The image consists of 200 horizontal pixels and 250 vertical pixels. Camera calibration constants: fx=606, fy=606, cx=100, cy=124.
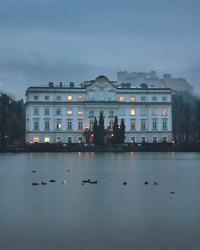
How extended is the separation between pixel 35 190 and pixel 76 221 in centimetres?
923

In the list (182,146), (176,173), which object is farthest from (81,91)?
(176,173)

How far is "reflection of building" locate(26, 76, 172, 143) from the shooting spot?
12356 centimetres

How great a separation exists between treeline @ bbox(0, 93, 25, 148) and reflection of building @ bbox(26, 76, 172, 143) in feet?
13.2

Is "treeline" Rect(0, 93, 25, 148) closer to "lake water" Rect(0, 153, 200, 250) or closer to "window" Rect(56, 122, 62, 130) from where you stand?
"window" Rect(56, 122, 62, 130)

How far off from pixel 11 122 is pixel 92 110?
1719 centimetres

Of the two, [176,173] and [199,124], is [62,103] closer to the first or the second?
[199,124]

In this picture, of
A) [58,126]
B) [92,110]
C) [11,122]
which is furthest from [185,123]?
[11,122]

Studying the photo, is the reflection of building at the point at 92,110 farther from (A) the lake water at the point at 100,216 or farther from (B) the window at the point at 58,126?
(A) the lake water at the point at 100,216

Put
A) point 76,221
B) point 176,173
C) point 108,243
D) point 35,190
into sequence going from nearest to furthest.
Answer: point 108,243 < point 76,221 < point 35,190 < point 176,173

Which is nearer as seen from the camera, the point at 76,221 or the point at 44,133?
the point at 76,221

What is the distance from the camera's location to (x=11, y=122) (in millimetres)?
126562

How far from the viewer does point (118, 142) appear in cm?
11150

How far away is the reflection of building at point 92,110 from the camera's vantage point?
12356 centimetres

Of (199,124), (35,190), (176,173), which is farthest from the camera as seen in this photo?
(199,124)
